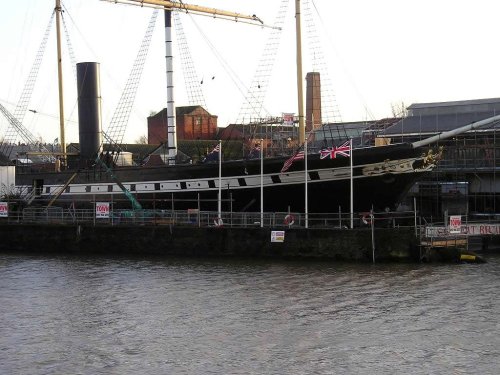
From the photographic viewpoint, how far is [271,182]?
30859mm

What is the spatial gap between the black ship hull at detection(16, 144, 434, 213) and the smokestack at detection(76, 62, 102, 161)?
5.45 meters

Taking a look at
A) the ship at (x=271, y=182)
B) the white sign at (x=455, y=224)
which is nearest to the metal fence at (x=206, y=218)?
the ship at (x=271, y=182)

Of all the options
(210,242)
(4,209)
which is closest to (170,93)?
(4,209)

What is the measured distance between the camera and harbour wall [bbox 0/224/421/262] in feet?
83.2

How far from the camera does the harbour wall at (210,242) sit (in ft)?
83.2

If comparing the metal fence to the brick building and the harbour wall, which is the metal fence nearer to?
the harbour wall

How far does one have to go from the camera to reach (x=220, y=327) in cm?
1667

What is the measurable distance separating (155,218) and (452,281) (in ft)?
41.2

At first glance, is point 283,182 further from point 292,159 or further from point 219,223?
point 219,223

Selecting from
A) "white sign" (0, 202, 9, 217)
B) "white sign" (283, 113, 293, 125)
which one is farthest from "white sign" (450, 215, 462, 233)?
"white sign" (0, 202, 9, 217)

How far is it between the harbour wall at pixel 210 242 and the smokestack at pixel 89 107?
903 cm

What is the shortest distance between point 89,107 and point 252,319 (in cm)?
2500

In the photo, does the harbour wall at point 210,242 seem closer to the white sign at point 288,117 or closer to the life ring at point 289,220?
the life ring at point 289,220

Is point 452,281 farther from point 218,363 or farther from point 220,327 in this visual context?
point 218,363
